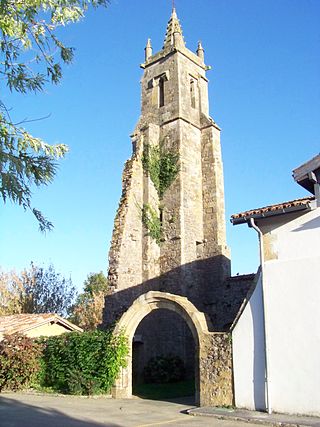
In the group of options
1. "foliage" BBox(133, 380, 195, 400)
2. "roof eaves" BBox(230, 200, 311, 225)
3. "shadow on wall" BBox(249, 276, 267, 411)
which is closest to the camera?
"roof eaves" BBox(230, 200, 311, 225)

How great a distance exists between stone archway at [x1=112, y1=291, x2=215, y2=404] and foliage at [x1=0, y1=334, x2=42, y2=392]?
3780 millimetres

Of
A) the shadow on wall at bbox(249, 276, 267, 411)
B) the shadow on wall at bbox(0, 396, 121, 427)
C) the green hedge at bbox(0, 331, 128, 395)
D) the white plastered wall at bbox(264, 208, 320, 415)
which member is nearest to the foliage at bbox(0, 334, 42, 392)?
the green hedge at bbox(0, 331, 128, 395)

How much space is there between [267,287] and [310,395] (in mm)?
2705

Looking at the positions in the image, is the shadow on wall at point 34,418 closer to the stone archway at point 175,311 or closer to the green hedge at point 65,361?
the green hedge at point 65,361

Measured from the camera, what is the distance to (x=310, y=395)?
10672 mm

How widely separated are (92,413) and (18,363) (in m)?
6.20

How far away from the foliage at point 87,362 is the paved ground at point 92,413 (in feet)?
2.02

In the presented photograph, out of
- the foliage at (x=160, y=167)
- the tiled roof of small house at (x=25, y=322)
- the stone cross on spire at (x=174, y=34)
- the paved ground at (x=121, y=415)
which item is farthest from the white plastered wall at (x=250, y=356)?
the stone cross on spire at (x=174, y=34)

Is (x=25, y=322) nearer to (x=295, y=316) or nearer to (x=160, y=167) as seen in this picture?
(x=160, y=167)

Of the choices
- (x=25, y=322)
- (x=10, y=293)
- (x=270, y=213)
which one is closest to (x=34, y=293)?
(x=10, y=293)

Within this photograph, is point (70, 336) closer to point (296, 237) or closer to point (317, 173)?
point (296, 237)

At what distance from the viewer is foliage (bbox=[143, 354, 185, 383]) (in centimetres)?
1989

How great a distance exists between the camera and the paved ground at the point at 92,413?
10.4 meters

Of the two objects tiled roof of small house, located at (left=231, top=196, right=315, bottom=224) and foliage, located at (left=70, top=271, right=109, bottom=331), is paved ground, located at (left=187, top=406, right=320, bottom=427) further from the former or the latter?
foliage, located at (left=70, top=271, right=109, bottom=331)
